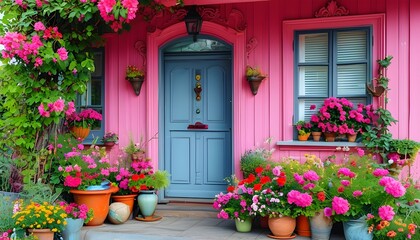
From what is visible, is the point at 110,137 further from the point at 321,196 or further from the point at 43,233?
the point at 321,196

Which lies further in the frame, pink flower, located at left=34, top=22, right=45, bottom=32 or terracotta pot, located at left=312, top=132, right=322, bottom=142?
terracotta pot, located at left=312, top=132, right=322, bottom=142

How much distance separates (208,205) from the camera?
7371 millimetres

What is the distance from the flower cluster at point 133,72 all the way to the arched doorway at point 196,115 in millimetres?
361

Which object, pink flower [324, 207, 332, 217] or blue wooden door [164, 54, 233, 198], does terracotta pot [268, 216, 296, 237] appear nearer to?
pink flower [324, 207, 332, 217]

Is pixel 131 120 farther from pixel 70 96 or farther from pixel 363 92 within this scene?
pixel 363 92

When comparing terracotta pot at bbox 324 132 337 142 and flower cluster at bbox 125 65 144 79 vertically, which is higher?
flower cluster at bbox 125 65 144 79

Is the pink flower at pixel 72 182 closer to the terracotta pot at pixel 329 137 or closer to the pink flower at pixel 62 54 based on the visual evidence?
the pink flower at pixel 62 54

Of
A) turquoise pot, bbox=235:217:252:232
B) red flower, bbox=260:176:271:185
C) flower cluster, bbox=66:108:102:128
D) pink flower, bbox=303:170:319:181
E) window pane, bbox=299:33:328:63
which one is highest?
window pane, bbox=299:33:328:63

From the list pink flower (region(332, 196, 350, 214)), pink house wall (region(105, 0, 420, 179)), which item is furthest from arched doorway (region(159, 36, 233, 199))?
pink flower (region(332, 196, 350, 214))

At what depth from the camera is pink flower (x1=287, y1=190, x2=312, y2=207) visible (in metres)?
5.50

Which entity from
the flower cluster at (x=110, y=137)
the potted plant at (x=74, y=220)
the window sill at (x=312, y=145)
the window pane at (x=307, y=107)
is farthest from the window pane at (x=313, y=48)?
the potted plant at (x=74, y=220)

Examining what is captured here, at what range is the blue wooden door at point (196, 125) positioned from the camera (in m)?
7.51

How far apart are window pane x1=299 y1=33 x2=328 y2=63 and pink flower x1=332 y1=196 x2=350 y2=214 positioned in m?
2.36

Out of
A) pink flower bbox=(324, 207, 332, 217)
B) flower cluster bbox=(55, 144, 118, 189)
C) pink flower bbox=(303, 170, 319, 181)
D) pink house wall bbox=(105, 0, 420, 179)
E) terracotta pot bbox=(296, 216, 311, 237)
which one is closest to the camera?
pink flower bbox=(324, 207, 332, 217)
